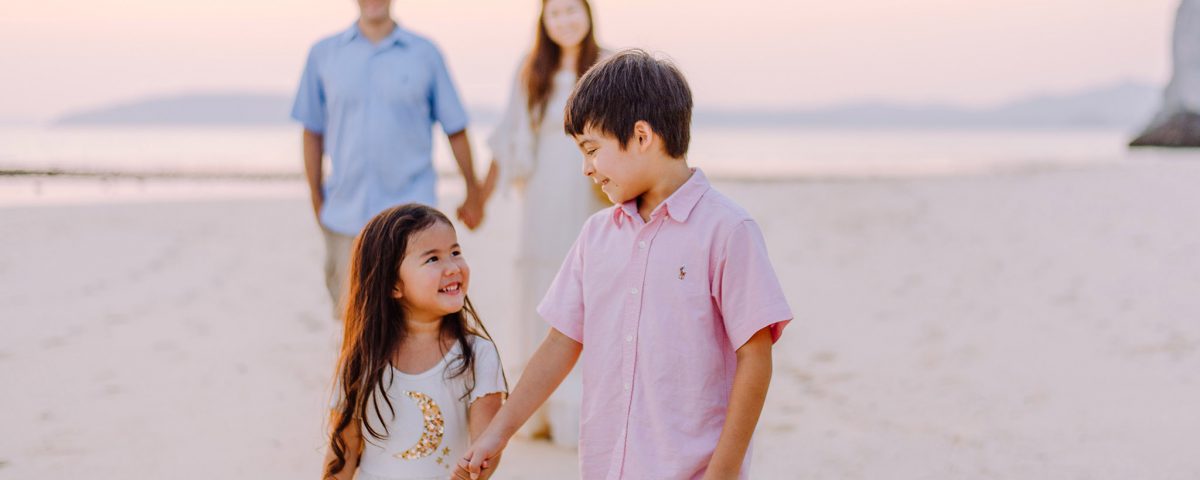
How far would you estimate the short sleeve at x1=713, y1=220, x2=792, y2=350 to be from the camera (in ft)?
6.95

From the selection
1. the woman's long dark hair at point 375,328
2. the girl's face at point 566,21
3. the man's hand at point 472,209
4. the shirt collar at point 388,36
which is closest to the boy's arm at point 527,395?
the woman's long dark hair at point 375,328

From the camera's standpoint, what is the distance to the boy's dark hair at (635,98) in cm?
216

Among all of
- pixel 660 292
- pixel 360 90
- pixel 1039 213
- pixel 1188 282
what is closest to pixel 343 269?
pixel 360 90

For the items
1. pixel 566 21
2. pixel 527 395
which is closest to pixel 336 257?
pixel 566 21

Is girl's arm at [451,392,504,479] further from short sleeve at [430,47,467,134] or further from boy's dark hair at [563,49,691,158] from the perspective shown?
short sleeve at [430,47,467,134]

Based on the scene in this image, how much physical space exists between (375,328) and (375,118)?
170 cm

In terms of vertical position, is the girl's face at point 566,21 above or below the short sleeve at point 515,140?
above

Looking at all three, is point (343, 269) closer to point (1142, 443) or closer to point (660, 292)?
point (660, 292)

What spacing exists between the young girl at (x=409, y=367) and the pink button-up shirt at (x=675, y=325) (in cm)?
48

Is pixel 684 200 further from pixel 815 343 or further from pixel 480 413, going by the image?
pixel 815 343

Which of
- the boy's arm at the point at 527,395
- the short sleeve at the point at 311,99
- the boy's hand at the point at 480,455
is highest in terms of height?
the short sleeve at the point at 311,99

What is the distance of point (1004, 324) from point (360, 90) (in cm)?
460

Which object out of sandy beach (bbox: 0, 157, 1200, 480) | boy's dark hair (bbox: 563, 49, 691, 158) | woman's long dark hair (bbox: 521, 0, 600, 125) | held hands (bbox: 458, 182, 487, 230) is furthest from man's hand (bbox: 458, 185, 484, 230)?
boy's dark hair (bbox: 563, 49, 691, 158)

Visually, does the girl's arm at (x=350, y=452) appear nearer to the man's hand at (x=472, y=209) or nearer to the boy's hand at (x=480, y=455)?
the boy's hand at (x=480, y=455)
